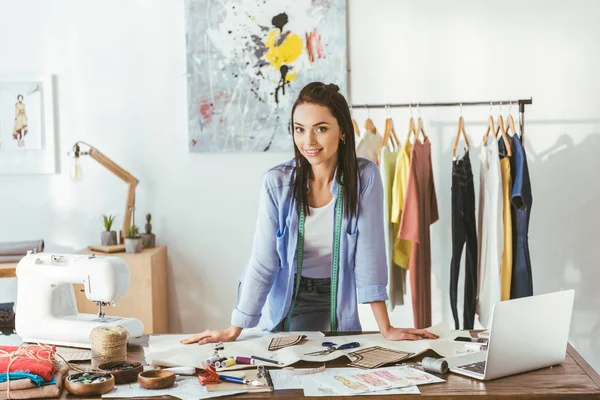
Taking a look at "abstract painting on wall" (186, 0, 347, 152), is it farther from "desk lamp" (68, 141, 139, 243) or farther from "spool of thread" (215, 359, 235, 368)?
"spool of thread" (215, 359, 235, 368)

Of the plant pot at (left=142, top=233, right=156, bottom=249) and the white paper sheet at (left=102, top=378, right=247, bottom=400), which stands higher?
the plant pot at (left=142, top=233, right=156, bottom=249)

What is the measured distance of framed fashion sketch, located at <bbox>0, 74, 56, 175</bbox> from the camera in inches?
164

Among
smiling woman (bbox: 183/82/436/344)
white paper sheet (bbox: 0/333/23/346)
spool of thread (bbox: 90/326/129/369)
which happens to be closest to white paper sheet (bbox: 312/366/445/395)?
smiling woman (bbox: 183/82/436/344)

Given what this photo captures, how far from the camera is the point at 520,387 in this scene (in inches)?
69.9

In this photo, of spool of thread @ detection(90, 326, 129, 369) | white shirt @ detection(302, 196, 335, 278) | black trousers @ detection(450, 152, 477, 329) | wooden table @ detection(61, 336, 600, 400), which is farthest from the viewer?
black trousers @ detection(450, 152, 477, 329)

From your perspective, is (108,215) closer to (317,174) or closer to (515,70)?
(317,174)

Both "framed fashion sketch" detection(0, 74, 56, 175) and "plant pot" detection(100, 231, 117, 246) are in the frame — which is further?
"framed fashion sketch" detection(0, 74, 56, 175)

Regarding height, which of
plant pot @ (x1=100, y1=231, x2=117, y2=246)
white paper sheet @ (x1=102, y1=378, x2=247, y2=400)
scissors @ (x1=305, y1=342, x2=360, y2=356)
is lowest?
white paper sheet @ (x1=102, y1=378, x2=247, y2=400)

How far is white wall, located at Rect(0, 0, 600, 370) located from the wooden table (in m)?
2.32

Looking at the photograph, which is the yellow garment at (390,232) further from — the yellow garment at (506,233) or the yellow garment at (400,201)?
the yellow garment at (506,233)

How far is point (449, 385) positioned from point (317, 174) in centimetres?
90

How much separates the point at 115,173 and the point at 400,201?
154 cm

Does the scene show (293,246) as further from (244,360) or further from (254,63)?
(254,63)

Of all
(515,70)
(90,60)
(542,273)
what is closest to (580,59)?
(515,70)
